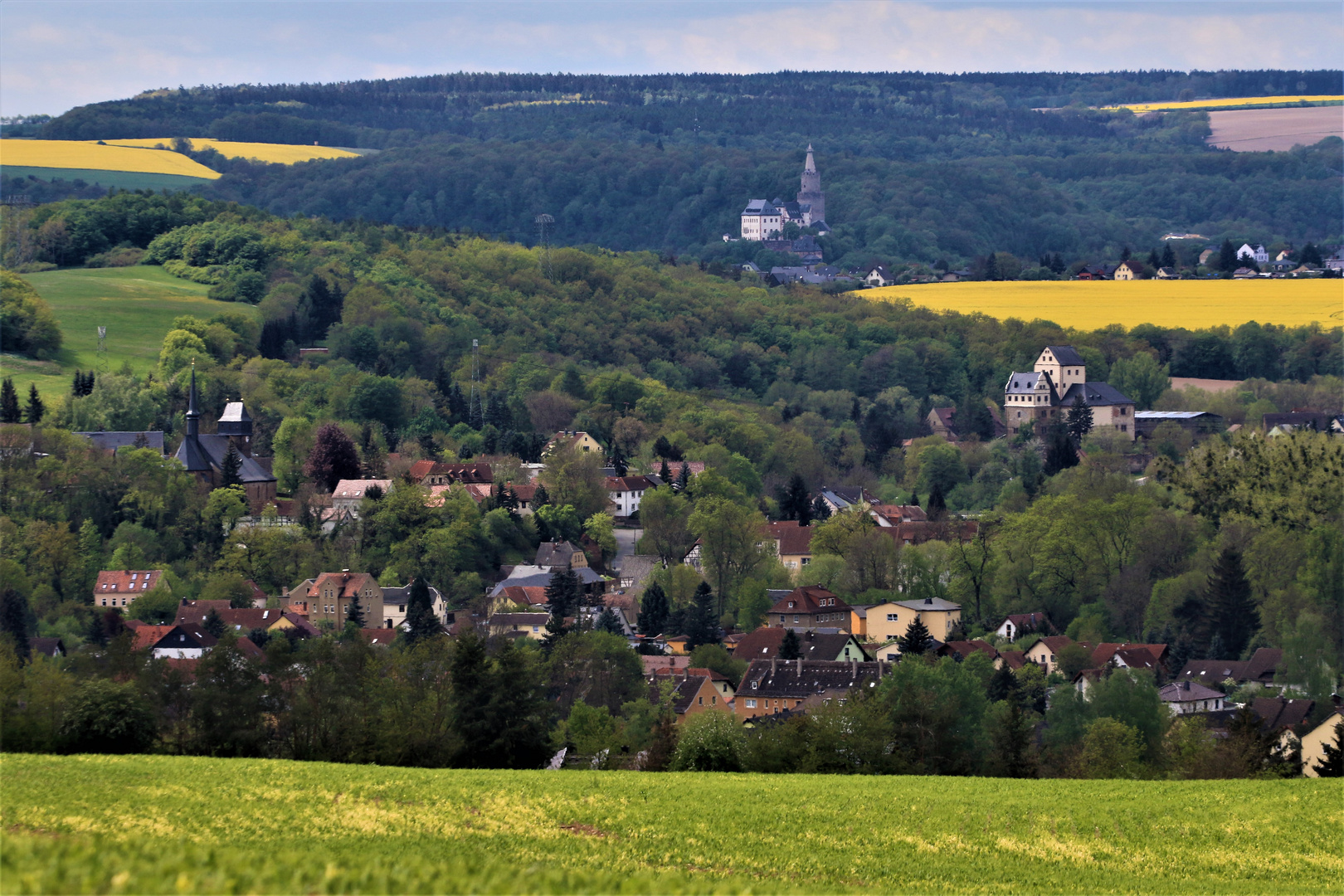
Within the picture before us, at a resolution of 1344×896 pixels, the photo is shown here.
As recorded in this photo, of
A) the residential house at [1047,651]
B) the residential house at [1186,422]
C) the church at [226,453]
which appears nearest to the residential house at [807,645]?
the residential house at [1047,651]

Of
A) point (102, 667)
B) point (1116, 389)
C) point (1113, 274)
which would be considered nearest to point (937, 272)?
point (1113, 274)

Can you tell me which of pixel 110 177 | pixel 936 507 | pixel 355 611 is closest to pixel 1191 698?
pixel 355 611

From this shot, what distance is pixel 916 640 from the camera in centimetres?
6144

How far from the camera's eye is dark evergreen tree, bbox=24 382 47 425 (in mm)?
78562

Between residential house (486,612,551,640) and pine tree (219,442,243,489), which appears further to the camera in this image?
pine tree (219,442,243,489)

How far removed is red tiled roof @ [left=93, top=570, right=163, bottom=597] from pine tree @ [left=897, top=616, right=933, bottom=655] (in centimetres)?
2799

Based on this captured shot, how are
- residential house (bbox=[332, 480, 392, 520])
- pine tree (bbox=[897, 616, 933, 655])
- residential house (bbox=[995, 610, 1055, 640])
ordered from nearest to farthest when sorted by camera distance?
pine tree (bbox=[897, 616, 933, 655])
residential house (bbox=[995, 610, 1055, 640])
residential house (bbox=[332, 480, 392, 520])

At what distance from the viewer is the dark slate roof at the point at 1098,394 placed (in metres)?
114

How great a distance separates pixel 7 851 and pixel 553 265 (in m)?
138

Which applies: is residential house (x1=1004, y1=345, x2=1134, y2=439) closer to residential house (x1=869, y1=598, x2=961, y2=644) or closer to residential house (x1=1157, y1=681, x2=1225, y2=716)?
residential house (x1=869, y1=598, x2=961, y2=644)

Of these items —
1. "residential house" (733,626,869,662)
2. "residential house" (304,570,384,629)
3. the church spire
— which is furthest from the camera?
the church spire

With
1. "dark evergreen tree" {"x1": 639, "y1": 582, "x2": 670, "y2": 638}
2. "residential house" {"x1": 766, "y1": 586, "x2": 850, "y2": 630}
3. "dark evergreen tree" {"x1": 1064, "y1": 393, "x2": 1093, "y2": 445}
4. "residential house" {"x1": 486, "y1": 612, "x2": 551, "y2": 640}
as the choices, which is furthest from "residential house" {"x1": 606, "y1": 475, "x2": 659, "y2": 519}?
"dark evergreen tree" {"x1": 1064, "y1": 393, "x2": 1093, "y2": 445}

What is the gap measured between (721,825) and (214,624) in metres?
39.1

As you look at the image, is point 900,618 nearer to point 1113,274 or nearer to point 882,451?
point 882,451
